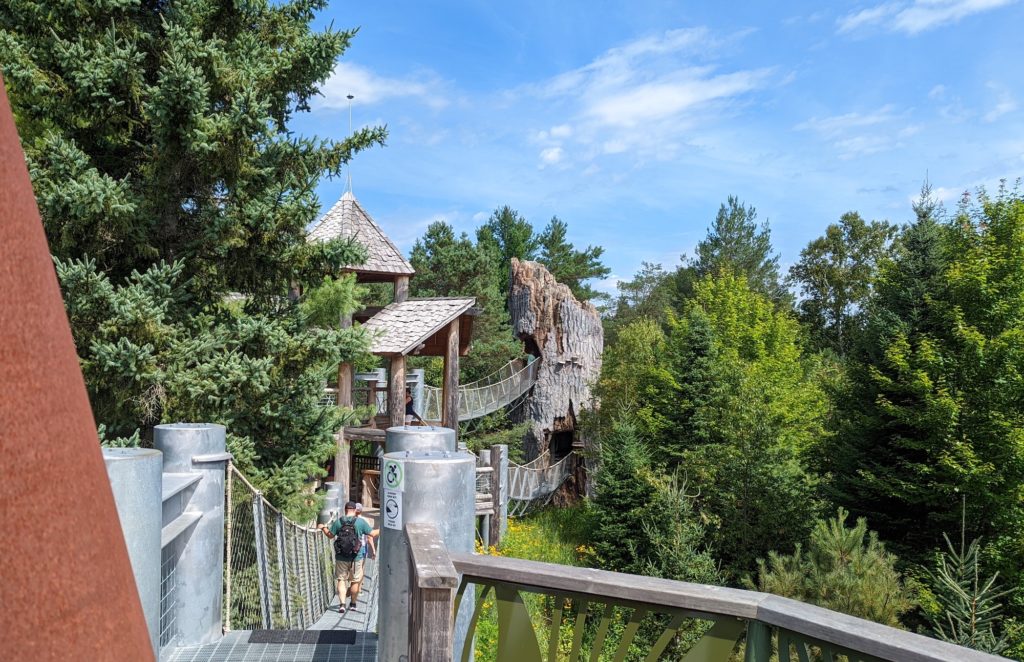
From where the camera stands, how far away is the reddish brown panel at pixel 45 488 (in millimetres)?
735

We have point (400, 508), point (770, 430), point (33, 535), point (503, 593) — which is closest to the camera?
point (33, 535)

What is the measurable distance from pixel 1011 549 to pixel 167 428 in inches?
624

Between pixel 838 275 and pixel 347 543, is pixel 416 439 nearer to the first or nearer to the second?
pixel 347 543

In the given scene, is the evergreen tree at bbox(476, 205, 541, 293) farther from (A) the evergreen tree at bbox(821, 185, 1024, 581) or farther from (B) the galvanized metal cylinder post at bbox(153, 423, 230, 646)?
(B) the galvanized metal cylinder post at bbox(153, 423, 230, 646)

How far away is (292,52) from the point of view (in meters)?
8.42

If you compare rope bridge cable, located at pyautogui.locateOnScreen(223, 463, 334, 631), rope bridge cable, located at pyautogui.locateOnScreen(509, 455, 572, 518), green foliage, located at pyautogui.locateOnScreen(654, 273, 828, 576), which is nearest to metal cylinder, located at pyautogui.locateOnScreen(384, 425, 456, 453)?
rope bridge cable, located at pyautogui.locateOnScreen(223, 463, 334, 631)

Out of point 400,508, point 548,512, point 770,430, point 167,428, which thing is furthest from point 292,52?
point 548,512

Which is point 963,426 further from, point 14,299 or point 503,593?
point 14,299

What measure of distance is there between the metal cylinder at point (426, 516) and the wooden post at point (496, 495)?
43.8ft

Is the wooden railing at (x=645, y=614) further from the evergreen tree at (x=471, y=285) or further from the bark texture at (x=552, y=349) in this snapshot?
the evergreen tree at (x=471, y=285)

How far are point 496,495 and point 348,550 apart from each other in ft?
27.5

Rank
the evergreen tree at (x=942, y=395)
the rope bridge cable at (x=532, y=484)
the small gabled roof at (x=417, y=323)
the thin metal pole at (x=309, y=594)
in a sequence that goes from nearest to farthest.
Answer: the thin metal pole at (x=309, y=594)
the evergreen tree at (x=942, y=395)
the small gabled roof at (x=417, y=323)
the rope bridge cable at (x=532, y=484)

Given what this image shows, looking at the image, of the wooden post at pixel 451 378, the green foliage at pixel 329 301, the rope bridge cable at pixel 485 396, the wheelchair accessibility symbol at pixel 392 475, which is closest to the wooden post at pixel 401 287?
the wooden post at pixel 451 378

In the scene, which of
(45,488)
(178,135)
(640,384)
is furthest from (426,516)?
(640,384)
